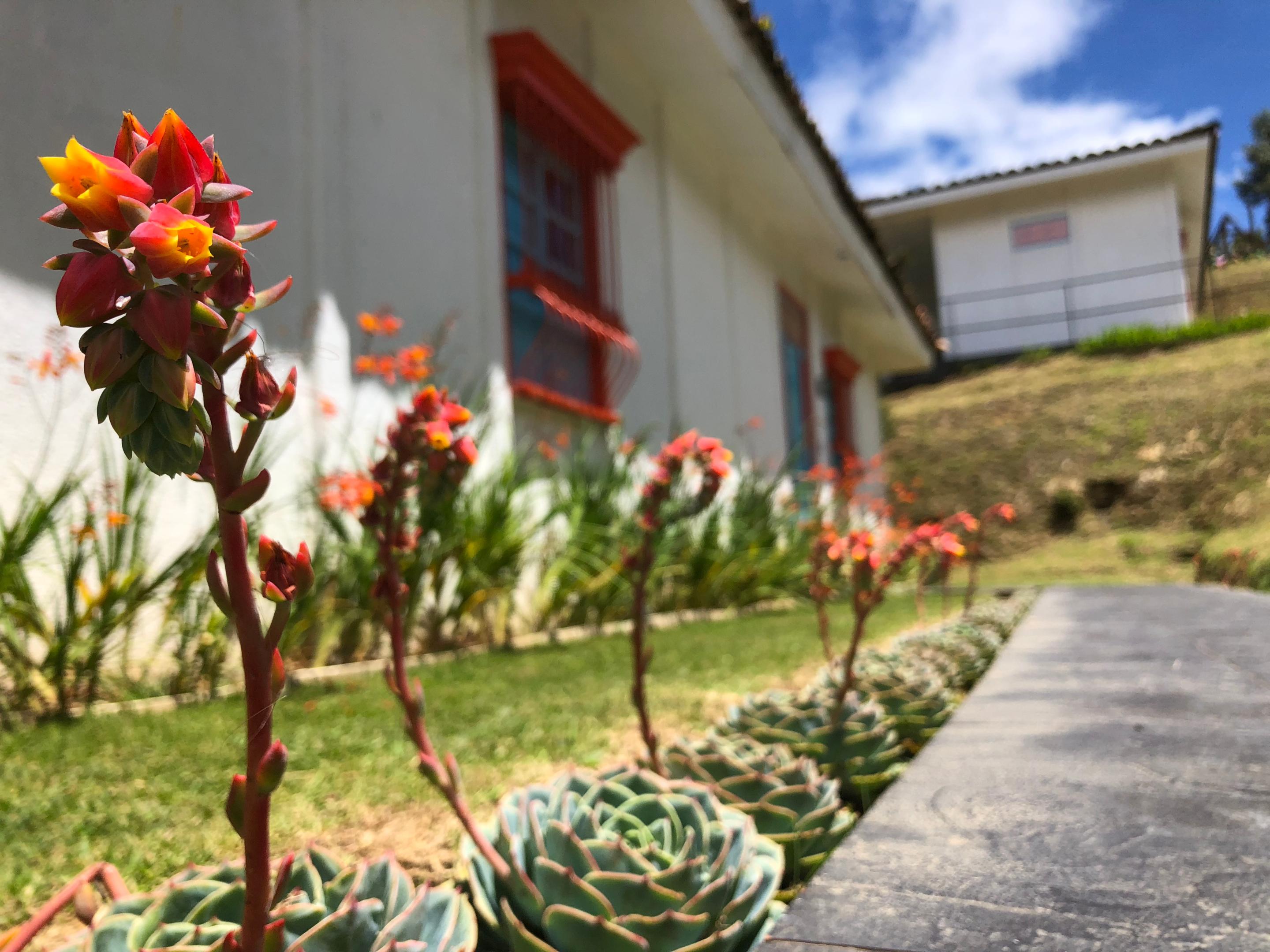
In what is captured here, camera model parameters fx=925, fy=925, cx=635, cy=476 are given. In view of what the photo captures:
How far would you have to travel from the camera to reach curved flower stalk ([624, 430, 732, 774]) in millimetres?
1373

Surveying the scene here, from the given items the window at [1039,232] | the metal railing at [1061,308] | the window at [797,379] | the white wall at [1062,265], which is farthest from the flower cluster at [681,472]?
the window at [1039,232]

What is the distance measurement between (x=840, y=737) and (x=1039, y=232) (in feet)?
58.1

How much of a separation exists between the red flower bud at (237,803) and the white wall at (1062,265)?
60.0 feet

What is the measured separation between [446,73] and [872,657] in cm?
334

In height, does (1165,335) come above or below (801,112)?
above

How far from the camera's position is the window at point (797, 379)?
9719 millimetres

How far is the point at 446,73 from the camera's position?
14.3 ft

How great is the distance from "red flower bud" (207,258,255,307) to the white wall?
18.3 m

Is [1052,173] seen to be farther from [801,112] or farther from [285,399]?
[285,399]

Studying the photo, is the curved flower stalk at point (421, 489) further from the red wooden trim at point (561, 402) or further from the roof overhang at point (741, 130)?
the roof overhang at point (741, 130)

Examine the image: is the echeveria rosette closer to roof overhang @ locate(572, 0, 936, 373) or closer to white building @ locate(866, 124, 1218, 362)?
roof overhang @ locate(572, 0, 936, 373)

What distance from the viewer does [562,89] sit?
5020mm

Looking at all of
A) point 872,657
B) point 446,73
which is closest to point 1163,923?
point 872,657

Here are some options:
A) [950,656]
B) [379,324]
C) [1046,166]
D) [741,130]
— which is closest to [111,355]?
[950,656]
